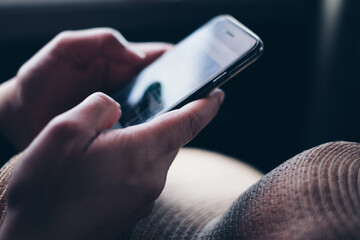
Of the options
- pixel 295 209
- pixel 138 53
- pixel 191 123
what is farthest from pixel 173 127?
pixel 138 53

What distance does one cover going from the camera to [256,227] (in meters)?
0.28

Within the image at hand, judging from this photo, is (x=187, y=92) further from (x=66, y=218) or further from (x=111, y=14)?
(x=111, y=14)

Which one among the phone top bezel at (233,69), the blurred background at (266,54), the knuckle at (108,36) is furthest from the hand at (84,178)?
the blurred background at (266,54)

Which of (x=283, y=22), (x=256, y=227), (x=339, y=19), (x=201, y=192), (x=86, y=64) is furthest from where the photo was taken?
(x=283, y=22)

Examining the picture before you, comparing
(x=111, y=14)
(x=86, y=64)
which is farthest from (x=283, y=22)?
(x=86, y=64)

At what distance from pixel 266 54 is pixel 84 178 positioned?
81 cm

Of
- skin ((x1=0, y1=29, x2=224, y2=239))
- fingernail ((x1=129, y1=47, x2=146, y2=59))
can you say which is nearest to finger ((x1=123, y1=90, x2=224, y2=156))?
skin ((x1=0, y1=29, x2=224, y2=239))

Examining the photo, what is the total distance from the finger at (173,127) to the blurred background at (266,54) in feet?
1.87

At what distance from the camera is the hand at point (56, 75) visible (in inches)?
22.7

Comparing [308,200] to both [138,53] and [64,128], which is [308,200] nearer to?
[64,128]

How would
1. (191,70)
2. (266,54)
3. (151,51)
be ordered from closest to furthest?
(191,70) → (151,51) → (266,54)

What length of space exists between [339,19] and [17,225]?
0.82 meters

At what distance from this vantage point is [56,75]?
586 mm

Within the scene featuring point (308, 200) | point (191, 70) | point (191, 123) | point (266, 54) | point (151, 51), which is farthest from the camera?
point (266, 54)
